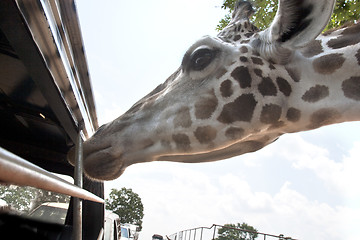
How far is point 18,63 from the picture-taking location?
1470mm

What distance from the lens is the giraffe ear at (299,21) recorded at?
1.84m

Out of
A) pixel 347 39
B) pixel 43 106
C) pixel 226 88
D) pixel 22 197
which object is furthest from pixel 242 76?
pixel 22 197

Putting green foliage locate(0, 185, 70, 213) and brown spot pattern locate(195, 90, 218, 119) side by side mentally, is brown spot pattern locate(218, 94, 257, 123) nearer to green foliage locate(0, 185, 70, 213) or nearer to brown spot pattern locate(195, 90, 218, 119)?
brown spot pattern locate(195, 90, 218, 119)

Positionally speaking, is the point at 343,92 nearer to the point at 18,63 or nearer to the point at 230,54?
the point at 230,54

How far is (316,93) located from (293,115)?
222 mm

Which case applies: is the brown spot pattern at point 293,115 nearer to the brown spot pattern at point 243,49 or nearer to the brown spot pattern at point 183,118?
the brown spot pattern at point 243,49

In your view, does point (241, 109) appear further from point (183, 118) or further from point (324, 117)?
point (324, 117)

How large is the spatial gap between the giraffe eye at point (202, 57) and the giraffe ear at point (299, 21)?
456 mm

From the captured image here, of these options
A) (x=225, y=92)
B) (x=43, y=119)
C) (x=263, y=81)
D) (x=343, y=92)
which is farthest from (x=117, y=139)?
(x=343, y=92)

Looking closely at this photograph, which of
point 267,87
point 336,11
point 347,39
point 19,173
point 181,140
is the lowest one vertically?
point 19,173

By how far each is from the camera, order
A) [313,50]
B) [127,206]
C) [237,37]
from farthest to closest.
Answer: [127,206]
[237,37]
[313,50]

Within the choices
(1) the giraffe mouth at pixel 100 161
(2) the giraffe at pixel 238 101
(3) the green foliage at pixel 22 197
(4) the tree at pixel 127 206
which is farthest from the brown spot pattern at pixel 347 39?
(4) the tree at pixel 127 206

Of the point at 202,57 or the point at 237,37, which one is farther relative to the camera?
the point at 237,37

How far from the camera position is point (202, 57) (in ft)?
7.43
